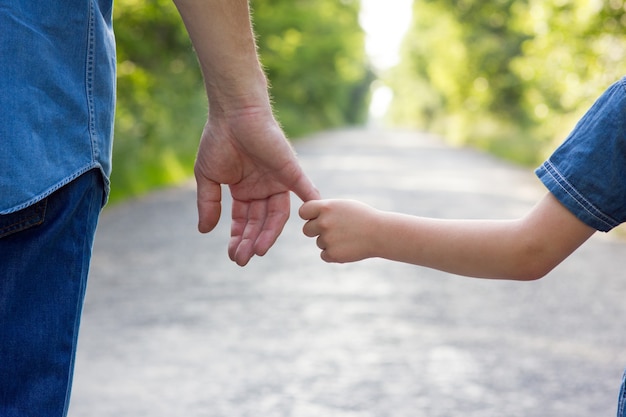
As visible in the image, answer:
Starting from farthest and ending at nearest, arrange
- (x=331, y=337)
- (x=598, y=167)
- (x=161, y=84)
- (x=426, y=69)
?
(x=426, y=69)
(x=161, y=84)
(x=331, y=337)
(x=598, y=167)

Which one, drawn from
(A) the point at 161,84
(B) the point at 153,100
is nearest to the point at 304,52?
(A) the point at 161,84

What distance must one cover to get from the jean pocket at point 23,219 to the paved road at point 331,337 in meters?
2.51

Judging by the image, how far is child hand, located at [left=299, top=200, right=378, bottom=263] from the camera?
1.94 metres

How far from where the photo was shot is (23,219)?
1.54m

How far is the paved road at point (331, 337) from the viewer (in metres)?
4.15

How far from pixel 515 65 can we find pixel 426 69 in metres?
39.0

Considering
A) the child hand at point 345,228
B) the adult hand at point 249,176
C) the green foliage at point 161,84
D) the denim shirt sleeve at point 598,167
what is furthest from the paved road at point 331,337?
the green foliage at point 161,84

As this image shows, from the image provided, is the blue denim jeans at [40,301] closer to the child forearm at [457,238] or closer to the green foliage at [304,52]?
the child forearm at [457,238]

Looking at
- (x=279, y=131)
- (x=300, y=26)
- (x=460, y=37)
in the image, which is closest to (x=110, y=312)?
(x=279, y=131)

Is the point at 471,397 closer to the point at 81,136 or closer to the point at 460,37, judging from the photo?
the point at 81,136

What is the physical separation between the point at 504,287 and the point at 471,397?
2.78 m

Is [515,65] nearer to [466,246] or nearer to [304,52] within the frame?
[304,52]

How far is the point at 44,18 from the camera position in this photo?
1563 millimetres

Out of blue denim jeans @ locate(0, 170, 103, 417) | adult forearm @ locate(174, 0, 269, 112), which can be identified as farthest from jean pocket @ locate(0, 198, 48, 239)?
adult forearm @ locate(174, 0, 269, 112)
